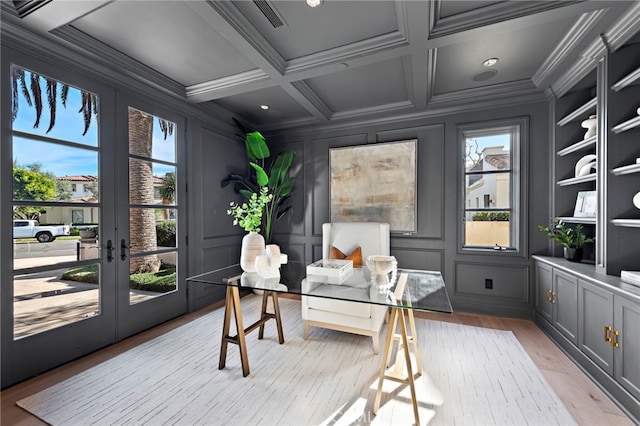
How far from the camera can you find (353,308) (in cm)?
234

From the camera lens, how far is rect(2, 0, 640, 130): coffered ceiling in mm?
1840

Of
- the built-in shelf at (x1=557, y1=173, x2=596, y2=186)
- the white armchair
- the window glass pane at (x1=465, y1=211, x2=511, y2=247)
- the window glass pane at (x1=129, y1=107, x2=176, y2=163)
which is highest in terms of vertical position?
the window glass pane at (x1=129, y1=107, x2=176, y2=163)

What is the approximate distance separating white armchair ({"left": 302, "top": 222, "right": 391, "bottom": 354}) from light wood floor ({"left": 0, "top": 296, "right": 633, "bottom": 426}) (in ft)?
4.17

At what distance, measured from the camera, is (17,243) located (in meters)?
1.95

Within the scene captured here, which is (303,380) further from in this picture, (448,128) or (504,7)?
(448,128)

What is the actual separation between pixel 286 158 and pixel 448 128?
7.40 ft

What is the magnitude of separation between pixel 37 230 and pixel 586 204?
4.90 m

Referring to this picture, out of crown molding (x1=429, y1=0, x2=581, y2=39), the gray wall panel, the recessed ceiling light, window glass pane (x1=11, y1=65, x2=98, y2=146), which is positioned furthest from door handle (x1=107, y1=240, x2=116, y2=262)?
the recessed ceiling light

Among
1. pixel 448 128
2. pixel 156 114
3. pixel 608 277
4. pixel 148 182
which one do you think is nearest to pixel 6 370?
pixel 148 182

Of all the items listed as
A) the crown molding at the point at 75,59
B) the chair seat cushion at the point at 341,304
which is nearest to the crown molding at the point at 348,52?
the crown molding at the point at 75,59

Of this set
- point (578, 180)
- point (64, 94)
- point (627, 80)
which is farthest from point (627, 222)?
point (64, 94)

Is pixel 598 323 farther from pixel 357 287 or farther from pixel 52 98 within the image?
pixel 52 98

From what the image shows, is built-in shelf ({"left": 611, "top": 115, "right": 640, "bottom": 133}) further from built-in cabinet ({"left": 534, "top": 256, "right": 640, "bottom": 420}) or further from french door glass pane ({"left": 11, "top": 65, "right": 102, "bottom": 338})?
french door glass pane ({"left": 11, "top": 65, "right": 102, "bottom": 338})

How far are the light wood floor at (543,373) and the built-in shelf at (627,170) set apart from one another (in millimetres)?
1573
